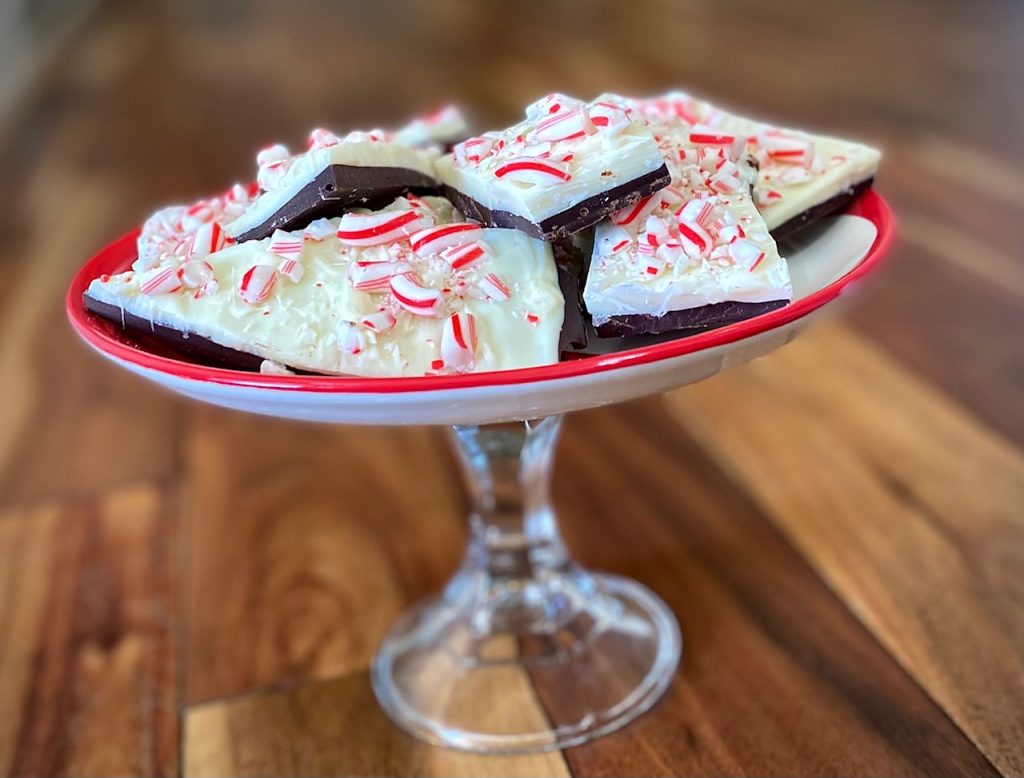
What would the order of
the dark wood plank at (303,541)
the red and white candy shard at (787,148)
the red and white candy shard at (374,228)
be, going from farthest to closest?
the dark wood plank at (303,541) → the red and white candy shard at (787,148) → the red and white candy shard at (374,228)

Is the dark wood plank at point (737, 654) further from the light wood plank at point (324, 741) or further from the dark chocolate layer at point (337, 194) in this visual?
the dark chocolate layer at point (337, 194)

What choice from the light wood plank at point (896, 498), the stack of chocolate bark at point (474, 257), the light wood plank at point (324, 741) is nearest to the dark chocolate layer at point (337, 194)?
the stack of chocolate bark at point (474, 257)

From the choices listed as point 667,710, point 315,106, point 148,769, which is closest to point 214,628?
point 148,769

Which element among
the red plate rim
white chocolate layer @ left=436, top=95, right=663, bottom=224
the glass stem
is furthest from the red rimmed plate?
the glass stem

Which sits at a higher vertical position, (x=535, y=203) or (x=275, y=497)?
(x=535, y=203)

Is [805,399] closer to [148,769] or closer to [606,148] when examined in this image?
[606,148]
